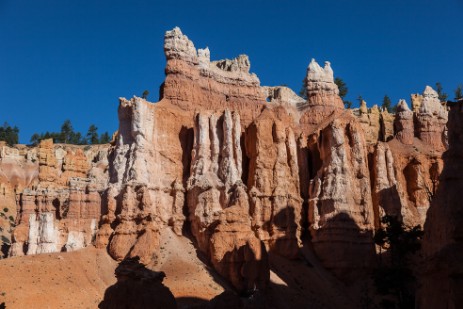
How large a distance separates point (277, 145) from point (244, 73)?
42.5 ft

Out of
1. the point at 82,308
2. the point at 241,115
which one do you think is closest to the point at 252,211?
the point at 241,115

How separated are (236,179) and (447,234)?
1217 inches

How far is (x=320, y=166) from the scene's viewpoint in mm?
65812

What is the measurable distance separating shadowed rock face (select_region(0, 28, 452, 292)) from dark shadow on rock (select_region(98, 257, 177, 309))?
2064 centimetres

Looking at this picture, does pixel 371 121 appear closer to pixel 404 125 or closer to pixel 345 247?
pixel 404 125

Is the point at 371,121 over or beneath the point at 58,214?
over

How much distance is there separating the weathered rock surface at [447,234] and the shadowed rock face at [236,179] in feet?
61.4

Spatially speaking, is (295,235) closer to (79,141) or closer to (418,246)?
(418,246)

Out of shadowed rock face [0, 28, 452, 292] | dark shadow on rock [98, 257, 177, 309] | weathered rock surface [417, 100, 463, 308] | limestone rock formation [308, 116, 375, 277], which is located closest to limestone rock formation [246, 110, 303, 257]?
shadowed rock face [0, 28, 452, 292]

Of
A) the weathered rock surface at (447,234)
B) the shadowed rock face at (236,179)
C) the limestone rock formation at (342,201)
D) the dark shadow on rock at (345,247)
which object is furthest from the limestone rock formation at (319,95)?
the weathered rock surface at (447,234)

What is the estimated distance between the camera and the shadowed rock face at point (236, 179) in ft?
181

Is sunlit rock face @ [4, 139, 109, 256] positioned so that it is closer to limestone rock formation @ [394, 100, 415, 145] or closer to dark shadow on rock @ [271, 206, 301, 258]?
dark shadow on rock @ [271, 206, 301, 258]

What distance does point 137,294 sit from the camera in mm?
26781

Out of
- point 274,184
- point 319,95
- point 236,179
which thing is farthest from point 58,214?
point 319,95
